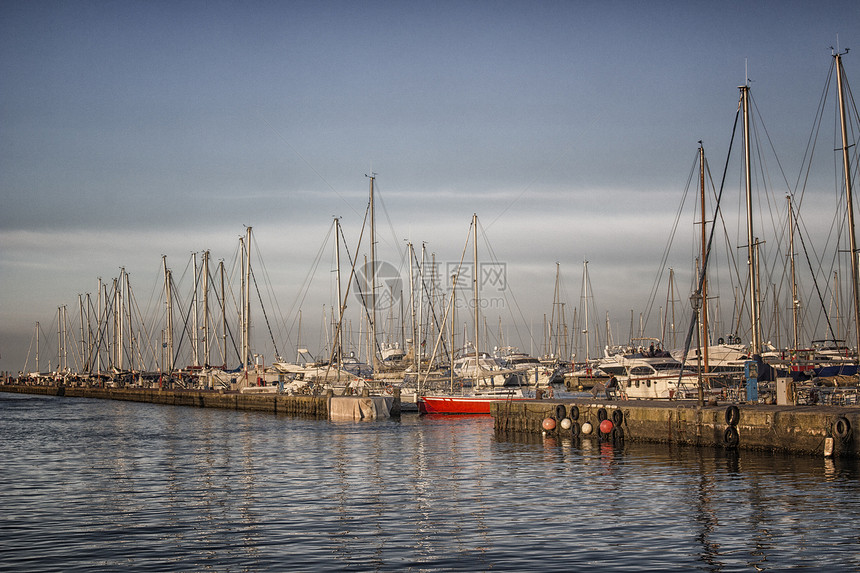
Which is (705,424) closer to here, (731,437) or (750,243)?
(731,437)

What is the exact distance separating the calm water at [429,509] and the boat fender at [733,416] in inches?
52.4

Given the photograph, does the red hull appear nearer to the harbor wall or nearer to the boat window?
the harbor wall

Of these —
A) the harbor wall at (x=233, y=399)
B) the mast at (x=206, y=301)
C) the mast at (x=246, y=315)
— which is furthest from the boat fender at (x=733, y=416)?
the mast at (x=206, y=301)

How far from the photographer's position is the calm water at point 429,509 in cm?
1748

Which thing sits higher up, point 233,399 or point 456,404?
point 456,404

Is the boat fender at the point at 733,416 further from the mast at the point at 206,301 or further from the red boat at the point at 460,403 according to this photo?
the mast at the point at 206,301

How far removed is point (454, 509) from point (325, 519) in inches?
140

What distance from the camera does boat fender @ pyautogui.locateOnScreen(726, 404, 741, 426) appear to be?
109 ft

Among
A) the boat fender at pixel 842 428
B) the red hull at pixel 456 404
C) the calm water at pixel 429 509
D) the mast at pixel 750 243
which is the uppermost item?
the mast at pixel 750 243

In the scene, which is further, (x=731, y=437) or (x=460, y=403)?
(x=460, y=403)

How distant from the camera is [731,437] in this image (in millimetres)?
33188

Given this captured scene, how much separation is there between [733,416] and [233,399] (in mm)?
59971

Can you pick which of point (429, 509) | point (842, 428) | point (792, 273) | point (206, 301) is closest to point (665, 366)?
point (792, 273)

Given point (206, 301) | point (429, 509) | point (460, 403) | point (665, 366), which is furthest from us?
point (206, 301)
